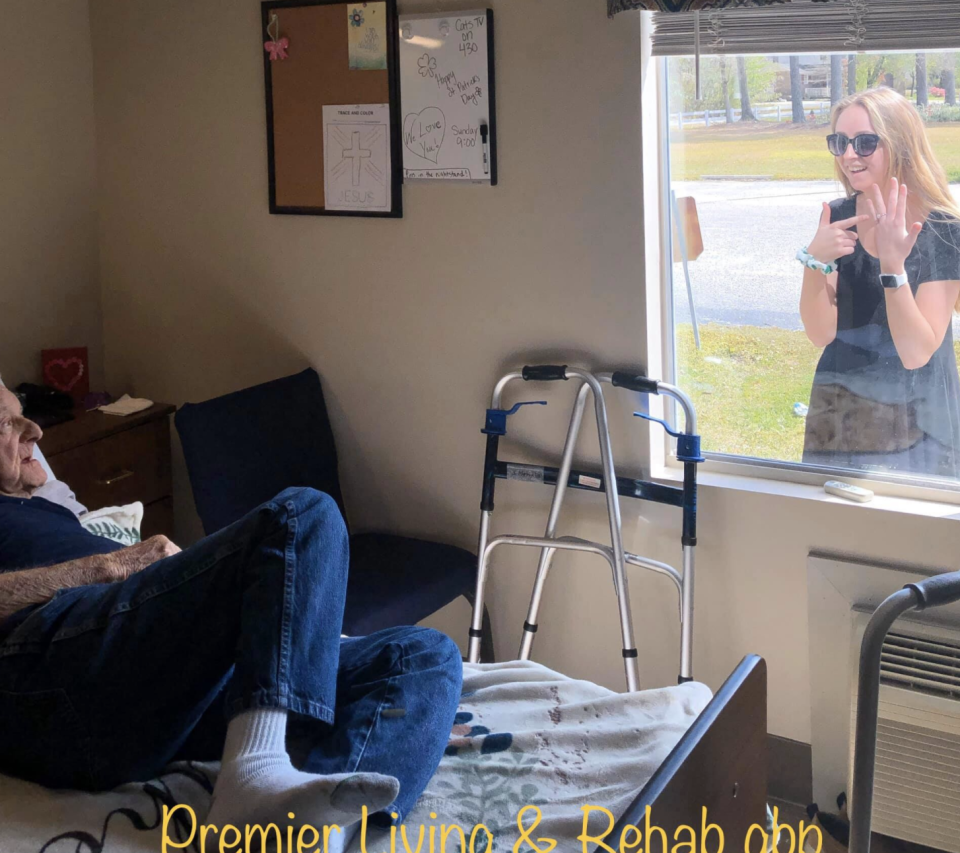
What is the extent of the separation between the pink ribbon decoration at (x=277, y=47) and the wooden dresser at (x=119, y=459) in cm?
103

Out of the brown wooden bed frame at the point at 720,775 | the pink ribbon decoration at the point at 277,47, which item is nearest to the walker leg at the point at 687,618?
the brown wooden bed frame at the point at 720,775

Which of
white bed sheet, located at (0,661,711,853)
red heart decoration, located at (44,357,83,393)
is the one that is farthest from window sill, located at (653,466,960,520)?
red heart decoration, located at (44,357,83,393)

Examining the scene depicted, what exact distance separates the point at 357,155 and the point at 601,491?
1.09 meters

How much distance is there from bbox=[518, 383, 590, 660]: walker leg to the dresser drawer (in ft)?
3.82

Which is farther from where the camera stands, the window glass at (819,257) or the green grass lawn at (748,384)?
the green grass lawn at (748,384)

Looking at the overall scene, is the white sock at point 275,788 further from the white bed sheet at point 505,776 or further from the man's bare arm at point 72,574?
the man's bare arm at point 72,574

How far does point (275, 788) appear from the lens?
132cm

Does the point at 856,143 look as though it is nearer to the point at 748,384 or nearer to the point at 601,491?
the point at 748,384

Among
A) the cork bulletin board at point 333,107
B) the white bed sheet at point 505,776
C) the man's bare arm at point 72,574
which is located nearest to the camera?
the white bed sheet at point 505,776

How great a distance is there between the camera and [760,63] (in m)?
2.36

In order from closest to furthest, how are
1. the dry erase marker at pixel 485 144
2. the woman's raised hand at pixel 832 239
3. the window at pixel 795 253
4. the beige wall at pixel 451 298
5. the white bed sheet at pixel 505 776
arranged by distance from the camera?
the white bed sheet at pixel 505 776 < the window at pixel 795 253 < the woman's raised hand at pixel 832 239 < the beige wall at pixel 451 298 < the dry erase marker at pixel 485 144

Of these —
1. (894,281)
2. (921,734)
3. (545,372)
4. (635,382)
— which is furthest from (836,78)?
(921,734)

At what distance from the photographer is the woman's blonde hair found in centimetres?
224

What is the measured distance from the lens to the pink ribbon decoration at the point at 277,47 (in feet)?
9.27
